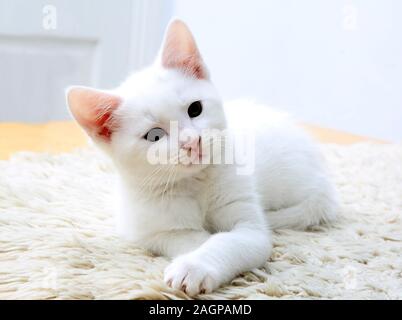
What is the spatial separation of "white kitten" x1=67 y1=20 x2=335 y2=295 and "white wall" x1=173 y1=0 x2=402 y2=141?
1.55 meters

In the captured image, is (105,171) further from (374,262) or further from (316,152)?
(374,262)

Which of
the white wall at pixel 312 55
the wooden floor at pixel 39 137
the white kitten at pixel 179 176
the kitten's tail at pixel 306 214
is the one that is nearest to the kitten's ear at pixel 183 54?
the white kitten at pixel 179 176

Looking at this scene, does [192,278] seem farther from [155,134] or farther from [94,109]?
[94,109]

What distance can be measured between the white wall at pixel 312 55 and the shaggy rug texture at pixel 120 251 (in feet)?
3.33

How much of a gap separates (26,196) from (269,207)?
708 mm

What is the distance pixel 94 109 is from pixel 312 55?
1959mm

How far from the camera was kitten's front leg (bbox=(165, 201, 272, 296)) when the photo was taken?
101 cm

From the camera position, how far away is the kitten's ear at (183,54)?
1308 mm

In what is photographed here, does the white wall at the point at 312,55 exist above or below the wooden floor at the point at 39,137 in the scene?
above

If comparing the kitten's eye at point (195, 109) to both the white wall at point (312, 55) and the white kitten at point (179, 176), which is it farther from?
the white wall at point (312, 55)

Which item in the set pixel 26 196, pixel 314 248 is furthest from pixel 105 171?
pixel 314 248

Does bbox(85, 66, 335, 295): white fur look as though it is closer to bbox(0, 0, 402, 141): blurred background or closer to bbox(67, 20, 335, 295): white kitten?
bbox(67, 20, 335, 295): white kitten

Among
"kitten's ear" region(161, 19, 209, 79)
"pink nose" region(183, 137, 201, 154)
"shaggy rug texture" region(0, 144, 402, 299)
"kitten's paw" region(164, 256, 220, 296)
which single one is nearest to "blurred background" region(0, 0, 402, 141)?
"shaggy rug texture" region(0, 144, 402, 299)

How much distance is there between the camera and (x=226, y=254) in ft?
3.54
